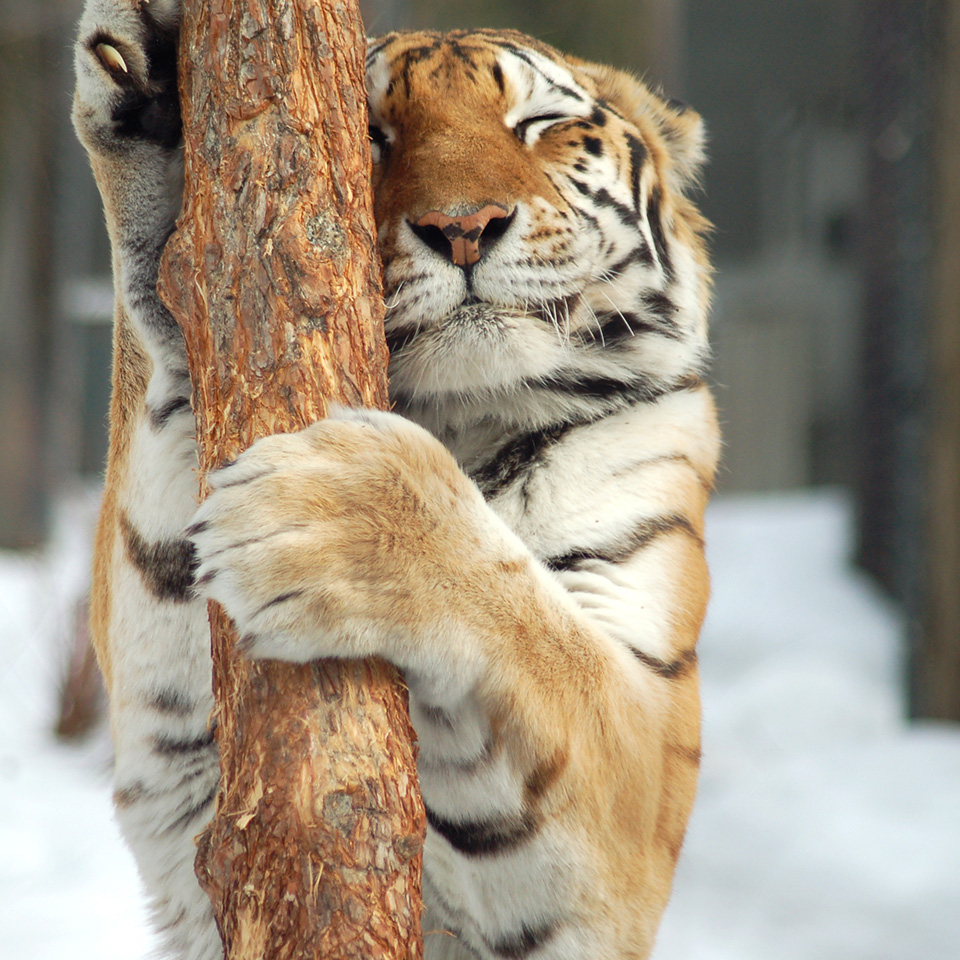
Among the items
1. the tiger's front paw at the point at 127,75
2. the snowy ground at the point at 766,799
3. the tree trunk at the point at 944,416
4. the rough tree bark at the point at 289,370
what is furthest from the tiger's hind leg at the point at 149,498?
the tree trunk at the point at 944,416

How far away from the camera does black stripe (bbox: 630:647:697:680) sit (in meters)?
1.24

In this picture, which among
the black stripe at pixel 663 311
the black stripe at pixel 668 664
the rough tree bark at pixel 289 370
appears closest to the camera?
the rough tree bark at pixel 289 370

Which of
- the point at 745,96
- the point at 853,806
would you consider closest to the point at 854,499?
the point at 853,806

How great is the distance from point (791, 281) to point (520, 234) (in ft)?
21.0

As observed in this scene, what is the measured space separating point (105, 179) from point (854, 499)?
399cm

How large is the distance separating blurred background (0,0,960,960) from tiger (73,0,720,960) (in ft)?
2.19

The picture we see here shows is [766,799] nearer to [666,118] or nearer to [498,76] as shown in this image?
[666,118]

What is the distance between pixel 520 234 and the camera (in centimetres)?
123

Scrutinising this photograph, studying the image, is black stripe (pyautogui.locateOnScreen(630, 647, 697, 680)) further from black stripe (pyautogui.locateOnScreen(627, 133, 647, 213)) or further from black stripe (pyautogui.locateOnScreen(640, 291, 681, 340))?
black stripe (pyautogui.locateOnScreen(627, 133, 647, 213))

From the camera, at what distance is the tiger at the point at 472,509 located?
1.00 m

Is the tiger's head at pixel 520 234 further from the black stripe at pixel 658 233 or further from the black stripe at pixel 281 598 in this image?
the black stripe at pixel 281 598

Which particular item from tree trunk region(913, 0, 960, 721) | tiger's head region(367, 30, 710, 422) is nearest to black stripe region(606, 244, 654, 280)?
tiger's head region(367, 30, 710, 422)

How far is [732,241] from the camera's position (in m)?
7.36

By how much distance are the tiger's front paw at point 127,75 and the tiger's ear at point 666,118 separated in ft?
2.31
